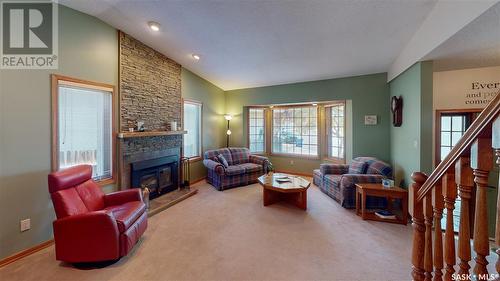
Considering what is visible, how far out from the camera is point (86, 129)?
318cm

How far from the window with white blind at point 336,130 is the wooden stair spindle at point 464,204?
462 centimetres

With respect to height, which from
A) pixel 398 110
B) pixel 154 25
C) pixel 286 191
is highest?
pixel 154 25

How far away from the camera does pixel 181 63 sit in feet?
15.8

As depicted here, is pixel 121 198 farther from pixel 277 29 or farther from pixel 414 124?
pixel 414 124

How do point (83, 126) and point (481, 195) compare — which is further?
point (83, 126)

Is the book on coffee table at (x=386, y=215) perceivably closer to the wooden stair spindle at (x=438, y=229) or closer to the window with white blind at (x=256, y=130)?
the wooden stair spindle at (x=438, y=229)

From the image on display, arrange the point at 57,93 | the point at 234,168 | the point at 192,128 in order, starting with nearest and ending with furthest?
the point at 57,93 < the point at 234,168 < the point at 192,128

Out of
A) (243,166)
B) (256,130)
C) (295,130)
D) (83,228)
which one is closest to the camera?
(83,228)

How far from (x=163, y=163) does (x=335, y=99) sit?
4138mm

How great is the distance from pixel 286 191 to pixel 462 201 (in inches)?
108

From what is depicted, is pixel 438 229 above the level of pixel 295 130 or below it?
below

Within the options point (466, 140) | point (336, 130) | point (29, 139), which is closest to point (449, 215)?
point (466, 140)

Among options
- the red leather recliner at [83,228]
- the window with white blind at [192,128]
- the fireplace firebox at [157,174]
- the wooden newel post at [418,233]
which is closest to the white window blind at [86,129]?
the fireplace firebox at [157,174]

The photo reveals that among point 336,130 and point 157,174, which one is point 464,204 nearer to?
point 157,174
